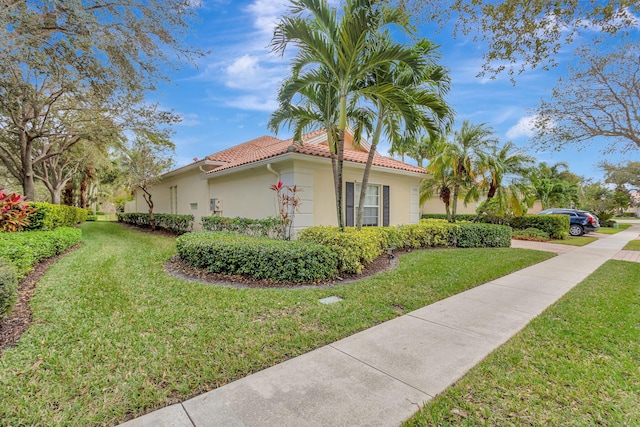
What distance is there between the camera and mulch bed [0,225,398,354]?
362 centimetres

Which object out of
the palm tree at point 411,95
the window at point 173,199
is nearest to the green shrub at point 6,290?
the palm tree at point 411,95

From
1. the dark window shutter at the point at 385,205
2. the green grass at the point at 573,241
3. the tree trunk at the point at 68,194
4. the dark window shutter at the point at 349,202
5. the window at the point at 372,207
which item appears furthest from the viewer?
the tree trunk at the point at 68,194

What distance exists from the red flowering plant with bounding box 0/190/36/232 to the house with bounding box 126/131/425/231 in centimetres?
549

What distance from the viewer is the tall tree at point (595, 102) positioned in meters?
10.3

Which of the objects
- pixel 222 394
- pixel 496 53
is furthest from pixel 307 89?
pixel 222 394

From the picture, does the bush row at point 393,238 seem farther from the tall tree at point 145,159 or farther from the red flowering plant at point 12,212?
the tall tree at point 145,159

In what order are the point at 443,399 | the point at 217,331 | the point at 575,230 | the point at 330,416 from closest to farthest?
the point at 330,416, the point at 443,399, the point at 217,331, the point at 575,230

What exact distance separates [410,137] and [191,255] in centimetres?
673

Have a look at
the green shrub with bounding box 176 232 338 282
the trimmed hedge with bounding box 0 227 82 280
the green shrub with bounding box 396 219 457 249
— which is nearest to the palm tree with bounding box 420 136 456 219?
the green shrub with bounding box 396 219 457 249

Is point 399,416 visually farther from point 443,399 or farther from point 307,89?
point 307,89

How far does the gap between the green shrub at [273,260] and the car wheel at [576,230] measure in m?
19.3

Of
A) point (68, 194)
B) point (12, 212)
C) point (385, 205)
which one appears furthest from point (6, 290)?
point (68, 194)

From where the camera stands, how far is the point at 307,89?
7746 millimetres

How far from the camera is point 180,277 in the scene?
6.33 meters
